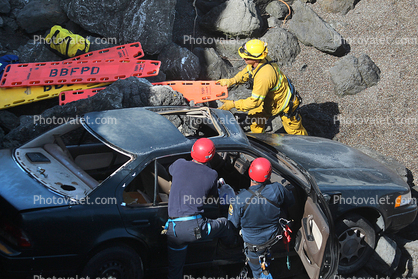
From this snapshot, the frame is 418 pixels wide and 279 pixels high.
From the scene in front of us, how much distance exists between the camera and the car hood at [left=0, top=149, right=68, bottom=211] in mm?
2713

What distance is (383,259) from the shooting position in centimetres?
405

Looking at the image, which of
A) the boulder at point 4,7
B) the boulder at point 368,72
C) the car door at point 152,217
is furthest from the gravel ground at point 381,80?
the boulder at point 4,7

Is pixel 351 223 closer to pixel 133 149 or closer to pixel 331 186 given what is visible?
pixel 331 186

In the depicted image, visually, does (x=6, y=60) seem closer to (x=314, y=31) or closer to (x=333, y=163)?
(x=333, y=163)

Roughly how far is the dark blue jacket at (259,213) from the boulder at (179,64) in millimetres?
4841

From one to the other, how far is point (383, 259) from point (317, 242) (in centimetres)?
149

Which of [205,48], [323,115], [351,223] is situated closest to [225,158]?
[351,223]

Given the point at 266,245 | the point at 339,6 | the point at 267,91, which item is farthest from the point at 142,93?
the point at 339,6

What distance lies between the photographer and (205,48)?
8.36 meters

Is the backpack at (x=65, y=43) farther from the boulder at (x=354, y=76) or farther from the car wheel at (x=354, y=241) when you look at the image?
the car wheel at (x=354, y=241)

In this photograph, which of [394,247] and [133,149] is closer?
[133,149]

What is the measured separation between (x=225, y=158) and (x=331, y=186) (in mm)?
1223

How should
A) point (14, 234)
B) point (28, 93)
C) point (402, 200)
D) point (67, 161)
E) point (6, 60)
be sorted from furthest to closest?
1. point (6, 60)
2. point (28, 93)
3. point (402, 200)
4. point (67, 161)
5. point (14, 234)

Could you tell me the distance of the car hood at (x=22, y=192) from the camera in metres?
2.71
